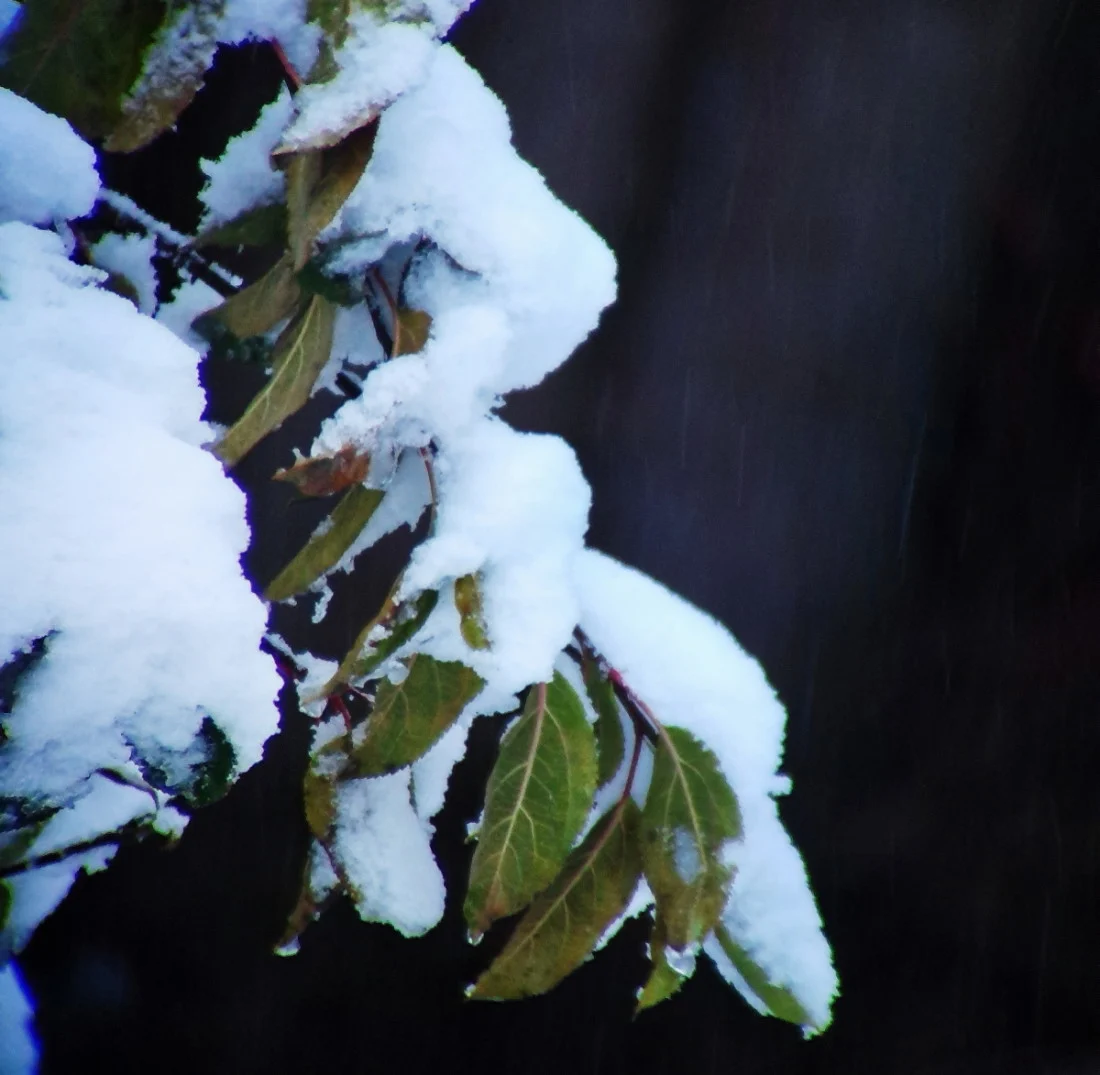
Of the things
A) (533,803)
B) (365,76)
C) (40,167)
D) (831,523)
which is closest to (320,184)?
(365,76)

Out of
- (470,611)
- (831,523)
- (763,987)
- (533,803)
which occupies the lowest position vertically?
(831,523)

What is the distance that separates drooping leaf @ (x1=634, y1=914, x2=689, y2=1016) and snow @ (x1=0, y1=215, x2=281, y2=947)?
22 centimetres

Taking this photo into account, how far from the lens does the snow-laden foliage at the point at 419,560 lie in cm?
31

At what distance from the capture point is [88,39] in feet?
1.13

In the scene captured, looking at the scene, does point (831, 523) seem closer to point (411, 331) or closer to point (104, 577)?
point (411, 331)

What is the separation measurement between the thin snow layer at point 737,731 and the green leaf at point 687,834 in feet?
0.04

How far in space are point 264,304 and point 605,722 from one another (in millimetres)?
287

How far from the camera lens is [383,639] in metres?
0.34

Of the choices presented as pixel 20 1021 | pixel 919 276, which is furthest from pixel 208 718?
pixel 919 276

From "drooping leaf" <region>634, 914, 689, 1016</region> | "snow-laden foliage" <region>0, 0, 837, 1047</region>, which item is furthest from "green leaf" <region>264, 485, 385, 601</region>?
"drooping leaf" <region>634, 914, 689, 1016</region>

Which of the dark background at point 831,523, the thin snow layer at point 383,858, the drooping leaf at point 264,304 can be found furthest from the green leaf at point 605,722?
the dark background at point 831,523

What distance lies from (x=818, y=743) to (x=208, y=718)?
5.68 ft

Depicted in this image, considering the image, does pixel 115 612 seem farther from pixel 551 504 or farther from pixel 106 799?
pixel 106 799

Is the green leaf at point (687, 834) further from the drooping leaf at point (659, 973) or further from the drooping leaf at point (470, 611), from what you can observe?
the drooping leaf at point (470, 611)
